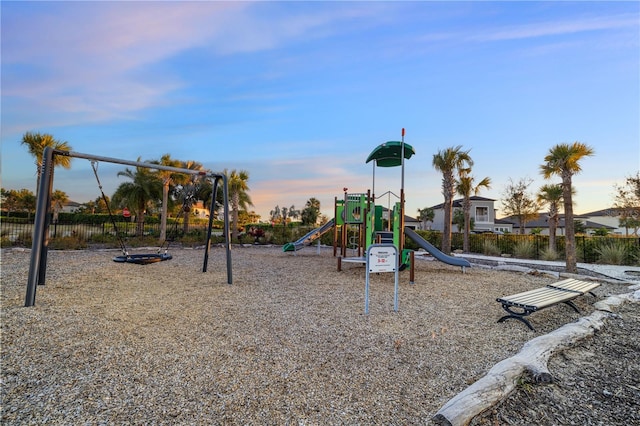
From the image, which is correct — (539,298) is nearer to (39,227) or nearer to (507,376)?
(507,376)

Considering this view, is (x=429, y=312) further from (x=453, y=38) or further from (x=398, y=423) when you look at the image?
(x=453, y=38)

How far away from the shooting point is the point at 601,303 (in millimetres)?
5461

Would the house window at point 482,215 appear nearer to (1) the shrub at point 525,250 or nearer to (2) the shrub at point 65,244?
(1) the shrub at point 525,250

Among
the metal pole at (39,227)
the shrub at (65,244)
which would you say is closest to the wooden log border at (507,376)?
the metal pole at (39,227)

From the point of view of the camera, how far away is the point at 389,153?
9.91 m

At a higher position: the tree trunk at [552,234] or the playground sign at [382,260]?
the tree trunk at [552,234]

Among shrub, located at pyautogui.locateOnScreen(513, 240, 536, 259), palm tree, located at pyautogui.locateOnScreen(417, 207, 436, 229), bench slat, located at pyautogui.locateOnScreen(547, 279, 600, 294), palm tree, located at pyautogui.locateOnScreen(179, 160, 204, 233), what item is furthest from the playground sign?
palm tree, located at pyautogui.locateOnScreen(417, 207, 436, 229)

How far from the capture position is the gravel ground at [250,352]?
2293 mm

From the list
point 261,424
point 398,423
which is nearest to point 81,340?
point 261,424

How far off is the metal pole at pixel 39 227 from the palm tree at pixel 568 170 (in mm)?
12399

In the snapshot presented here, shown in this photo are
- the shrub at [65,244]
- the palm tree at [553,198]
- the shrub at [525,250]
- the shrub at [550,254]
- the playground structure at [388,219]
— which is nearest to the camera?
the playground structure at [388,219]

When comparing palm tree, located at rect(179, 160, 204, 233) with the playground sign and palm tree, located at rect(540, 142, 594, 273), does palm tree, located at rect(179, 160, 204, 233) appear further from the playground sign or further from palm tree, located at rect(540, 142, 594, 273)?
palm tree, located at rect(540, 142, 594, 273)

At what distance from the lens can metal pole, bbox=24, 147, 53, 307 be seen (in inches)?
193

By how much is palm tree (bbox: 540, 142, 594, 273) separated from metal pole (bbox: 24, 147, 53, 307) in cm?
1240
